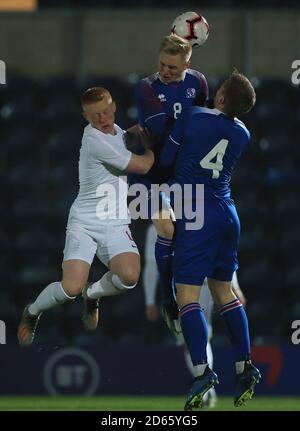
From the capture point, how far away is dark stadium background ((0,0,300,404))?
1320 cm

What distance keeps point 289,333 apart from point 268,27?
3.11m

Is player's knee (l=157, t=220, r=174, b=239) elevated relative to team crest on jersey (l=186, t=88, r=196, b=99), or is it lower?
lower

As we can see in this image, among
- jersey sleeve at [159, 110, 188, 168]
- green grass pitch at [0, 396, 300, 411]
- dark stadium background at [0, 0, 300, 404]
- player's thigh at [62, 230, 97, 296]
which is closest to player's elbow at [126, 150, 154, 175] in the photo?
jersey sleeve at [159, 110, 188, 168]

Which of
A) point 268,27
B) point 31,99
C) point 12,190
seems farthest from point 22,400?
point 268,27

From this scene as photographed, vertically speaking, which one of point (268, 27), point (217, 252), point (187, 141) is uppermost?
point (268, 27)

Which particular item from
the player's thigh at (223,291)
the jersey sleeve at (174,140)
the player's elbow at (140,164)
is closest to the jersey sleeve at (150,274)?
the player's thigh at (223,291)

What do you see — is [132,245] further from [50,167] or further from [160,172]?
[50,167]

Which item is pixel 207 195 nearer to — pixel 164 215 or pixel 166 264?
pixel 164 215

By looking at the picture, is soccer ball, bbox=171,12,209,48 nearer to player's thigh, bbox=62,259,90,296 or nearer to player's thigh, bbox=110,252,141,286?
player's thigh, bbox=110,252,141,286

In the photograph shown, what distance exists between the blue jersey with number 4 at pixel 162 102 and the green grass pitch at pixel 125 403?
2255mm

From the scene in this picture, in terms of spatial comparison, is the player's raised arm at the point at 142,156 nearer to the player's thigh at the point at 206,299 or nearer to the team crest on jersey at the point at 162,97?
the team crest on jersey at the point at 162,97

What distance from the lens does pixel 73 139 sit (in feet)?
45.5

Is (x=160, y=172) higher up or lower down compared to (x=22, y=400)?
higher up

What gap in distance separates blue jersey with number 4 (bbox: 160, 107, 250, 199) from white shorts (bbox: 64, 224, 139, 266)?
0.63 m
